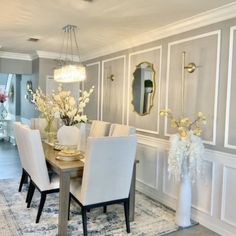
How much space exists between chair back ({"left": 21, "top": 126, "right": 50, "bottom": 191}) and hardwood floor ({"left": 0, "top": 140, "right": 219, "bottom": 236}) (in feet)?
4.97

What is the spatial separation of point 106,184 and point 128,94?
2.17 m

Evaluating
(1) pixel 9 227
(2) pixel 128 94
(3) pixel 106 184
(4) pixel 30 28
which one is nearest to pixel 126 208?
(3) pixel 106 184

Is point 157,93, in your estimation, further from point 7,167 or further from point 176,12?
point 7,167

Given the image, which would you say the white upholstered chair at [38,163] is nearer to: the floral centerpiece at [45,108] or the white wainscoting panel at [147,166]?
the floral centerpiece at [45,108]

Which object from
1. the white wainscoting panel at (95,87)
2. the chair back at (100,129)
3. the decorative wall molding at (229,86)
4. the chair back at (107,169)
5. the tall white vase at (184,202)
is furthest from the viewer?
the white wainscoting panel at (95,87)

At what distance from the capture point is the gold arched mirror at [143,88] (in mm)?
3965

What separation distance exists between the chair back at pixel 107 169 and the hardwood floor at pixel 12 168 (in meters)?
0.85

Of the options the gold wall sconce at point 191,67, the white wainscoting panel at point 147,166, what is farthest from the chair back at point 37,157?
the gold wall sconce at point 191,67

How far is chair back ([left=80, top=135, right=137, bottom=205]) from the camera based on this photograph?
243 centimetres

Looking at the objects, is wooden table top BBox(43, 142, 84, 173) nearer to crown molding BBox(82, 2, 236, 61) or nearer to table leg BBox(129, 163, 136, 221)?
table leg BBox(129, 163, 136, 221)

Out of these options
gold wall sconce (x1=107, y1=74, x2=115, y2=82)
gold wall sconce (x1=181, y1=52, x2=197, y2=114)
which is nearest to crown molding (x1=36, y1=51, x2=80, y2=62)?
gold wall sconce (x1=107, y1=74, x2=115, y2=82)

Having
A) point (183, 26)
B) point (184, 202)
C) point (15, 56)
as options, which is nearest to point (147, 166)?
point (184, 202)

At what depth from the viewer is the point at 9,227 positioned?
2852mm

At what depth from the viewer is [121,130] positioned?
147 inches
